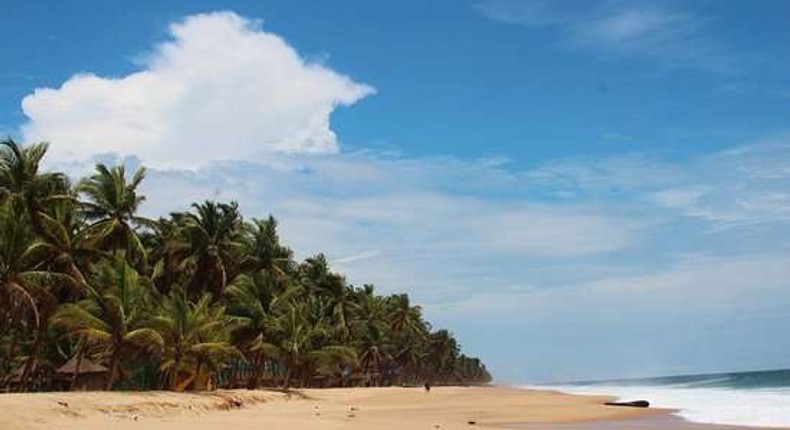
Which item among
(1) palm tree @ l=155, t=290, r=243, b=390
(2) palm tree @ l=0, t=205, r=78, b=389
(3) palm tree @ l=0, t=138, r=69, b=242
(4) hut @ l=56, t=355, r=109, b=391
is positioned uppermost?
(3) palm tree @ l=0, t=138, r=69, b=242

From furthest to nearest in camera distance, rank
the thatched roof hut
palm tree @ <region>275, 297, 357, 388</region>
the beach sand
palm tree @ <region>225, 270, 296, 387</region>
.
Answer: palm tree @ <region>275, 297, 357, 388</region>, palm tree @ <region>225, 270, 296, 387</region>, the thatched roof hut, the beach sand

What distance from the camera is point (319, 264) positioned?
81.2 m

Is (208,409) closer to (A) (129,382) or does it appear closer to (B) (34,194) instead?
(B) (34,194)

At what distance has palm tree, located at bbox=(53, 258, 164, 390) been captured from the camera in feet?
110

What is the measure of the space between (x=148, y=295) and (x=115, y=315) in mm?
5548

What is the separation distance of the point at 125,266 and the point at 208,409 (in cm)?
783

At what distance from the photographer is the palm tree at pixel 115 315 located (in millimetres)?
33562

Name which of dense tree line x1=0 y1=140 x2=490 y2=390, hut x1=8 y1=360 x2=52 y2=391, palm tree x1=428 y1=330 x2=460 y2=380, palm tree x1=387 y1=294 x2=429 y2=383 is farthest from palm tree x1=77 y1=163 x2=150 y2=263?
palm tree x1=428 y1=330 x2=460 y2=380

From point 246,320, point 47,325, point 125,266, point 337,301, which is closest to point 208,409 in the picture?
point 125,266

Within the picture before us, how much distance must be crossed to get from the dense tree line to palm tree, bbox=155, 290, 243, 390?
2.8 inches

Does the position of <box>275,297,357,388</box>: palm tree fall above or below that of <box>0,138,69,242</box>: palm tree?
below

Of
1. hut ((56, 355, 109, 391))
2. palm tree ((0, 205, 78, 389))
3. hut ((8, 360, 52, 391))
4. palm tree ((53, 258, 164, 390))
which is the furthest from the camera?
hut ((8, 360, 52, 391))

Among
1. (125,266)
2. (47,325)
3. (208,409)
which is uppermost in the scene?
(125,266)

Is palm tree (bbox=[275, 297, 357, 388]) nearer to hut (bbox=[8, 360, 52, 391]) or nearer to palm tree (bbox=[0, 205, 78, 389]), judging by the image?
hut (bbox=[8, 360, 52, 391])
